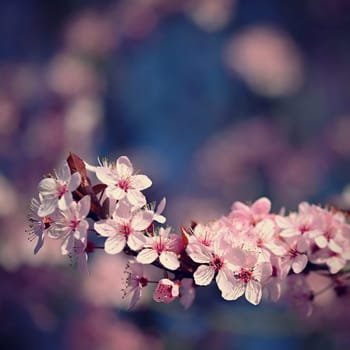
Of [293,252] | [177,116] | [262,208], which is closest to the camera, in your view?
[293,252]

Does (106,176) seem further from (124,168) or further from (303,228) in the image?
(303,228)

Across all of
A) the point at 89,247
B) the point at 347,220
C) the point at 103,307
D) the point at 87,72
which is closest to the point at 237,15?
the point at 87,72

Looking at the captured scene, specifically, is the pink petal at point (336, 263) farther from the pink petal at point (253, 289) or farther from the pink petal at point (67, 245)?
the pink petal at point (67, 245)

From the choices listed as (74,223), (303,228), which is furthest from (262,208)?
(74,223)

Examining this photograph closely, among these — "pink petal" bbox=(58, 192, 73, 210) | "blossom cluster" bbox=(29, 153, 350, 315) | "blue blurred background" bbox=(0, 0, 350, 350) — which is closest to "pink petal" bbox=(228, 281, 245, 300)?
"blossom cluster" bbox=(29, 153, 350, 315)

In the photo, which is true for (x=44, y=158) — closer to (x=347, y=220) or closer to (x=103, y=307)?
(x=103, y=307)

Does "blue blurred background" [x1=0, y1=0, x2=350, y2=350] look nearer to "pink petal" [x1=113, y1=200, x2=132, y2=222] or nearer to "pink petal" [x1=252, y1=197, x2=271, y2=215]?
"pink petal" [x1=252, y1=197, x2=271, y2=215]
